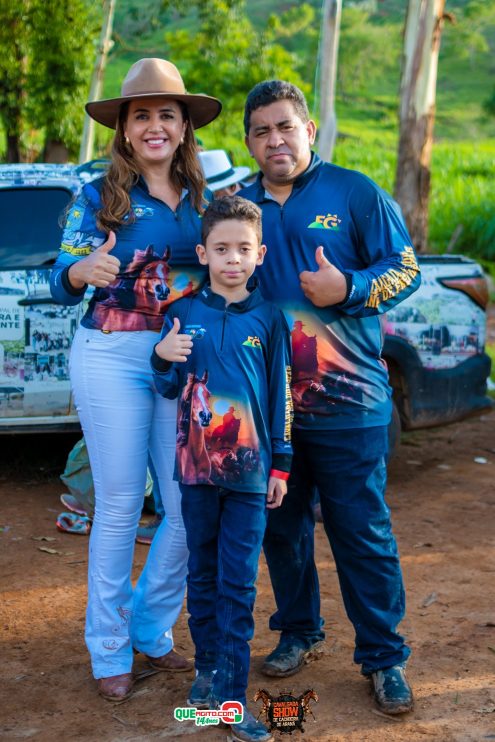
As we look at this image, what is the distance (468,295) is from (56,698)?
361 centimetres

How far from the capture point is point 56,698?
11.9 feet

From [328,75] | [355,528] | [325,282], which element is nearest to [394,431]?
[355,528]

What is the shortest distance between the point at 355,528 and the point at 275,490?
369mm

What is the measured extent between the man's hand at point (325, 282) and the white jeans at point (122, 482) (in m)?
0.62

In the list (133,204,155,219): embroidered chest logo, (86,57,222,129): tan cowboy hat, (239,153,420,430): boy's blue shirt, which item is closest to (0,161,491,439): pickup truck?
(86,57,222,129): tan cowboy hat

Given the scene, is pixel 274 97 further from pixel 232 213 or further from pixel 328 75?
pixel 328 75

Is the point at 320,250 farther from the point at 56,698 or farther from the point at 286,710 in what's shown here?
the point at 56,698

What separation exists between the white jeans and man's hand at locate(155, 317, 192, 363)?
0.26 m

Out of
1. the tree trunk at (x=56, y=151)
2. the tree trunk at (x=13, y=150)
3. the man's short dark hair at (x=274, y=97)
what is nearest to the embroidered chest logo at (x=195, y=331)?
the man's short dark hair at (x=274, y=97)

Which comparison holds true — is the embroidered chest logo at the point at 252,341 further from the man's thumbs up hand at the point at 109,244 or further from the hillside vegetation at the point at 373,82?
the hillside vegetation at the point at 373,82

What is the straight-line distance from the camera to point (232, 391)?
319 centimetres

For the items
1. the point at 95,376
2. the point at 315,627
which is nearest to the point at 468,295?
the point at 315,627

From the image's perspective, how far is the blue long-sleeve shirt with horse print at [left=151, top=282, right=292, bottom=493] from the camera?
10.5 feet

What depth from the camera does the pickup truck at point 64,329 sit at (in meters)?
5.61
